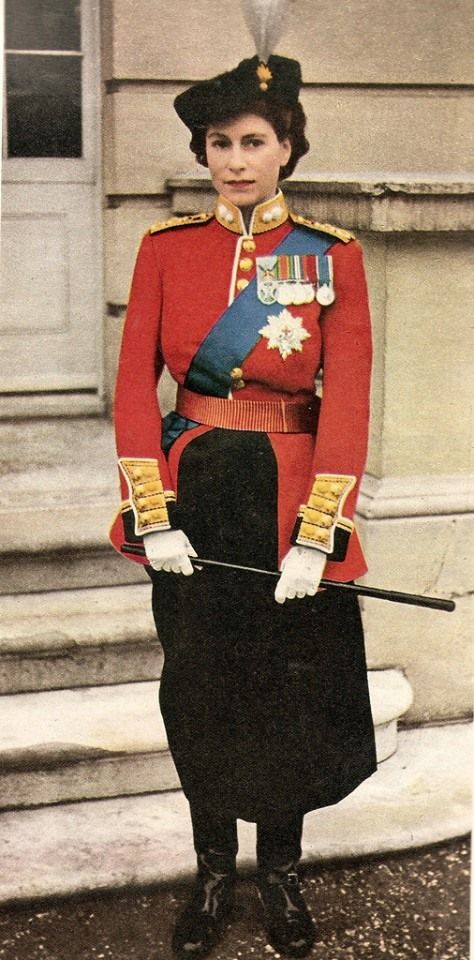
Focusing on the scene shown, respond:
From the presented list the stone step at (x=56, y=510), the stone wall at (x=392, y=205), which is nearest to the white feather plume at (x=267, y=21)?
the stone wall at (x=392, y=205)

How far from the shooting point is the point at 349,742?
1601 millimetres

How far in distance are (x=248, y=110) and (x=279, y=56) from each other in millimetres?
108

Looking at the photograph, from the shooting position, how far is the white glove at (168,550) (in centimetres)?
146

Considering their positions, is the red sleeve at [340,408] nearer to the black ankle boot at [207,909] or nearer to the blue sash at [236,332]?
the blue sash at [236,332]

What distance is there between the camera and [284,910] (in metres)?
1.66

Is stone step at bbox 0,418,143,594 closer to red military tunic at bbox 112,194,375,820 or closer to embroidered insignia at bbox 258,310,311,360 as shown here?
red military tunic at bbox 112,194,375,820

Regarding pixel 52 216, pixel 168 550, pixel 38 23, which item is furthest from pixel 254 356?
pixel 52 216

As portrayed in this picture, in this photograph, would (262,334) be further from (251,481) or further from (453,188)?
(453,188)

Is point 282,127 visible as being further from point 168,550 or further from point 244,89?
point 168,550

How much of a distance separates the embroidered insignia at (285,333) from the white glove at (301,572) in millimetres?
242

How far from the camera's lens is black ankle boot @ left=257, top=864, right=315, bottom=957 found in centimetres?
165

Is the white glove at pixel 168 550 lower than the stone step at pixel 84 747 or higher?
higher

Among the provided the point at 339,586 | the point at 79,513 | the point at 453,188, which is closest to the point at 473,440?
the point at 453,188

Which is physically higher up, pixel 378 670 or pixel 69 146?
pixel 69 146
